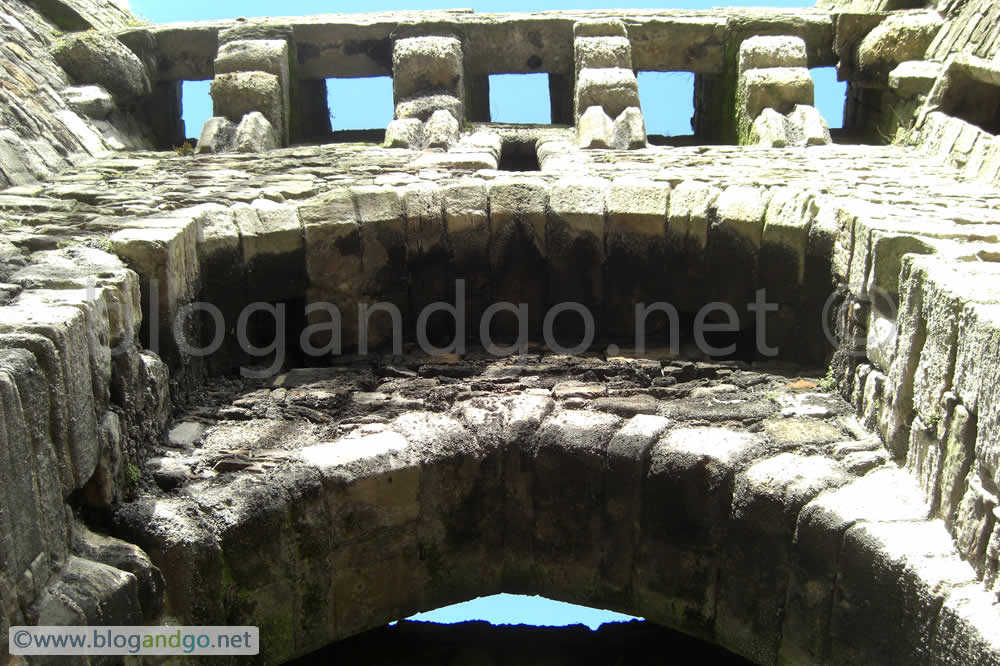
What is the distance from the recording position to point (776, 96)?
5.93m

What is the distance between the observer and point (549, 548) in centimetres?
354

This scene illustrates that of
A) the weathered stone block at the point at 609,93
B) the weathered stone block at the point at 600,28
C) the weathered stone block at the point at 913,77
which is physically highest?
the weathered stone block at the point at 600,28

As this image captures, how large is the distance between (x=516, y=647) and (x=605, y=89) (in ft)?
11.0

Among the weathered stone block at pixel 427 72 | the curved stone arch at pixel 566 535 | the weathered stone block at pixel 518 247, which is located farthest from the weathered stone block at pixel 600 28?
the curved stone arch at pixel 566 535

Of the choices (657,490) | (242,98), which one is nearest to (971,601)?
(657,490)

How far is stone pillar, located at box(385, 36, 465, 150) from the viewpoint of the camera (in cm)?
584

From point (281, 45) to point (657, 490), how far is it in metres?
4.03

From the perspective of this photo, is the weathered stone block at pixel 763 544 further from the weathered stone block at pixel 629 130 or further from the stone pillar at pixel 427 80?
the stone pillar at pixel 427 80

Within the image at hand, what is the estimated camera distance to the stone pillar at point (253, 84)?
587cm

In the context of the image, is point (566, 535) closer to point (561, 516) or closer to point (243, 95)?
point (561, 516)

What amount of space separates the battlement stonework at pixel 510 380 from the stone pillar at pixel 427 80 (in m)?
0.22

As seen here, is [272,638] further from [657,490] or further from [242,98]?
[242,98]

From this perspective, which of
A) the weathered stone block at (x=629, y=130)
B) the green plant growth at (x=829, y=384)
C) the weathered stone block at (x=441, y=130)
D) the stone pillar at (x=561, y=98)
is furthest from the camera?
the stone pillar at (x=561, y=98)

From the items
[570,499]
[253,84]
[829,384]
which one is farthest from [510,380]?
[253,84]
